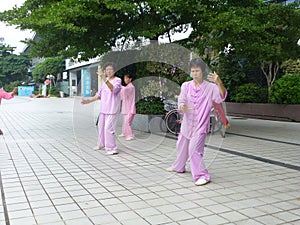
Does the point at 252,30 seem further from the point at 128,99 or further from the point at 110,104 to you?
the point at 110,104

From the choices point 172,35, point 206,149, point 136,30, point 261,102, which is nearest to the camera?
point 206,149

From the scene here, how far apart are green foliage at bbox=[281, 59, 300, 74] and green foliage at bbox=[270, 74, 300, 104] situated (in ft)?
5.69

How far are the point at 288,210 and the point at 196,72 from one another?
6.92 feet

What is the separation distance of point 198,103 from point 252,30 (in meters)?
4.23

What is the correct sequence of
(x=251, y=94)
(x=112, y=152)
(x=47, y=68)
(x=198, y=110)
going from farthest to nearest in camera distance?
(x=47, y=68), (x=251, y=94), (x=112, y=152), (x=198, y=110)

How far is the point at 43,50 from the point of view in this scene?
34.8 feet

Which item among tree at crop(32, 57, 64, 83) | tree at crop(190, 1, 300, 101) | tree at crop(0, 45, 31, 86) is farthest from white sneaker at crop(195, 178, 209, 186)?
tree at crop(0, 45, 31, 86)

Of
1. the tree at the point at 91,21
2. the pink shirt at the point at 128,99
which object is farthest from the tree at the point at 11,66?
the pink shirt at the point at 128,99

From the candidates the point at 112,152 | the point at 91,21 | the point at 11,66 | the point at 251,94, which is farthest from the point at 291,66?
the point at 11,66

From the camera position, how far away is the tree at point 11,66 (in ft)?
194

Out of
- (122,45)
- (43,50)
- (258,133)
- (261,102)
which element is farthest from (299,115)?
(43,50)

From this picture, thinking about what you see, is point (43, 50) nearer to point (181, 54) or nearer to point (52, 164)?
point (181, 54)

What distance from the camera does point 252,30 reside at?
816cm

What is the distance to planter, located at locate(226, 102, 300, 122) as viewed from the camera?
526 inches
